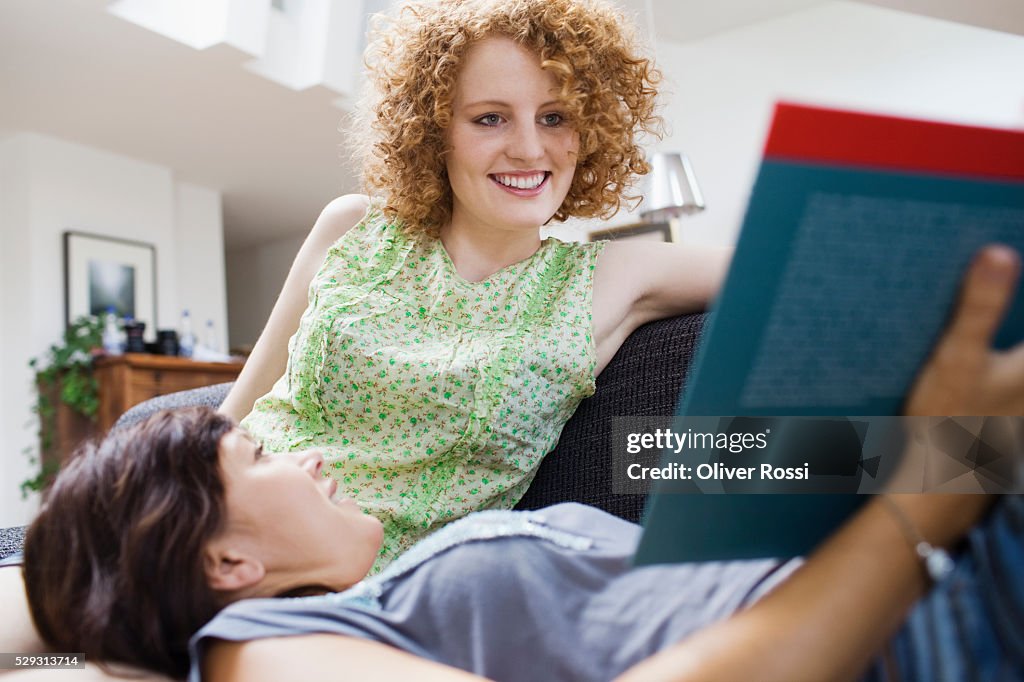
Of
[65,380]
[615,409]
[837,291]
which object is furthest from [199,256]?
[837,291]

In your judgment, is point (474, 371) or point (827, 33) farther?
point (827, 33)

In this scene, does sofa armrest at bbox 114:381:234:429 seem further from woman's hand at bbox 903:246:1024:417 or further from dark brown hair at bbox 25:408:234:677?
woman's hand at bbox 903:246:1024:417

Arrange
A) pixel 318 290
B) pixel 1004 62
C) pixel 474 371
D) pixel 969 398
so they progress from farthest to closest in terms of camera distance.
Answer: pixel 1004 62 → pixel 318 290 → pixel 474 371 → pixel 969 398

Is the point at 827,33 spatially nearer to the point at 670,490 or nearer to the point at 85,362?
the point at 85,362

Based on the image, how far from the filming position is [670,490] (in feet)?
1.70

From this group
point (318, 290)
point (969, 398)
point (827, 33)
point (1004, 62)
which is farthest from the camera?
point (827, 33)

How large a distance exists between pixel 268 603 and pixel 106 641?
0.52 ft

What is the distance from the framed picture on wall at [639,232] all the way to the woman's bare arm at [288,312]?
11.0 ft

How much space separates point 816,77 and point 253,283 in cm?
519

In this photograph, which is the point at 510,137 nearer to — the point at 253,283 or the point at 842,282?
the point at 842,282

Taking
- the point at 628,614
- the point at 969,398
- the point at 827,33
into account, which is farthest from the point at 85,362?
the point at 969,398

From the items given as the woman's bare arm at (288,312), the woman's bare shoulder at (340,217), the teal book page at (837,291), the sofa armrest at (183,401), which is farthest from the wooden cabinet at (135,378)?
the teal book page at (837,291)

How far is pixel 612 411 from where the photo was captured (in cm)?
129

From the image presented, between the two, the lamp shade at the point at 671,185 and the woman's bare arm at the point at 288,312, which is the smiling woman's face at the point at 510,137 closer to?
the woman's bare arm at the point at 288,312
